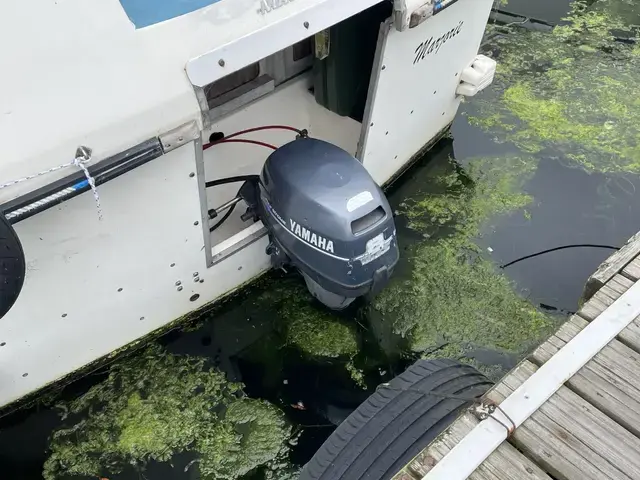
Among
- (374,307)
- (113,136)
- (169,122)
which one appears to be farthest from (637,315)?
(113,136)

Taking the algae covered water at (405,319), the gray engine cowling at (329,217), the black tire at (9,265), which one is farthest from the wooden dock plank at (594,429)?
the black tire at (9,265)

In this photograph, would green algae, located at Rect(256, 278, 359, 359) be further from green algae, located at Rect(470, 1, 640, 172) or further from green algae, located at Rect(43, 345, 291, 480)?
green algae, located at Rect(470, 1, 640, 172)

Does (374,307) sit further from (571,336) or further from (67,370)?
(67,370)

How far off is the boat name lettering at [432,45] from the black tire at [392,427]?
1.29 meters

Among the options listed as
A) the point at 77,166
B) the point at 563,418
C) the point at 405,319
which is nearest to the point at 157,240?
the point at 77,166

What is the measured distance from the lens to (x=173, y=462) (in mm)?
2102

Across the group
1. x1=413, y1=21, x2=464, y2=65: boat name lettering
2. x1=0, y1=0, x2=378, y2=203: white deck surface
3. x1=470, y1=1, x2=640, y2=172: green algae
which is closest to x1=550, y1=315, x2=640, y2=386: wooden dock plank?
x1=0, y1=0, x2=378, y2=203: white deck surface

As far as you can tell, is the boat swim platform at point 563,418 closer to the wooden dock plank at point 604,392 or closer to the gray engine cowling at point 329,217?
the wooden dock plank at point 604,392

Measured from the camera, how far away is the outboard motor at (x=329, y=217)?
1.95 metres

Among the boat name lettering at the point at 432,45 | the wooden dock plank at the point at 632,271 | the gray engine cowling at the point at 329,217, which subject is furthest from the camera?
the boat name lettering at the point at 432,45

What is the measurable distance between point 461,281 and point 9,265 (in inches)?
73.8

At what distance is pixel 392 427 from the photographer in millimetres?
1739

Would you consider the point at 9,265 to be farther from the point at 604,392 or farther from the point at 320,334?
the point at 604,392

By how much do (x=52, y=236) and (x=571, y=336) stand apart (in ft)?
4.79
